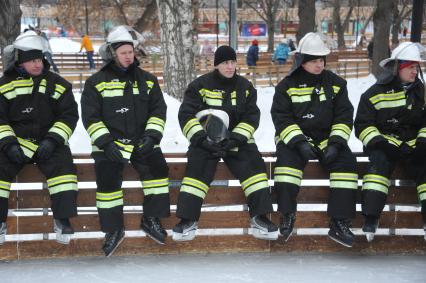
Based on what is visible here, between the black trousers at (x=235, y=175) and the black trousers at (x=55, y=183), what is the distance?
91 centimetres

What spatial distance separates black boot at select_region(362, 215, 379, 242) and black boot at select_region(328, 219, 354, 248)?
0.46 feet

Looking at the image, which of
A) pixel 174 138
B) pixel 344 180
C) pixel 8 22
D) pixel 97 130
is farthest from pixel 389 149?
pixel 8 22

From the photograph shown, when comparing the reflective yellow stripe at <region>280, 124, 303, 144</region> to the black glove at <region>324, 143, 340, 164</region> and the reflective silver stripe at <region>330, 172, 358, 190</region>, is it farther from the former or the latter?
the reflective silver stripe at <region>330, 172, 358, 190</region>

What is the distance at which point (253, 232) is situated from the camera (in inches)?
201

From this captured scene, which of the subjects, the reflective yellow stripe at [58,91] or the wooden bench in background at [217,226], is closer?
the reflective yellow stripe at [58,91]

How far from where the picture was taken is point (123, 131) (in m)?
5.01

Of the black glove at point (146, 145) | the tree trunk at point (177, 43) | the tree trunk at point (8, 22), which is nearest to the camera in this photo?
the black glove at point (146, 145)

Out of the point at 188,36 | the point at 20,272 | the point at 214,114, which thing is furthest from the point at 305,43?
the point at 188,36

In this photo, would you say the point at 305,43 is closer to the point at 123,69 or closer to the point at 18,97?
the point at 123,69

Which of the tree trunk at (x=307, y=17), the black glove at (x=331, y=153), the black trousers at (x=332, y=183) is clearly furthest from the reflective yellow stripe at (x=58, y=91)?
the tree trunk at (x=307, y=17)

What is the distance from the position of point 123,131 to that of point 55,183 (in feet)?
2.34

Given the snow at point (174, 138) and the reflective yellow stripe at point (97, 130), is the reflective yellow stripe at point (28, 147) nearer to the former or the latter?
the reflective yellow stripe at point (97, 130)

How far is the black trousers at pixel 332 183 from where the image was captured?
16.5ft

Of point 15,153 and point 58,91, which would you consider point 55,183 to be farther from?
point 58,91
